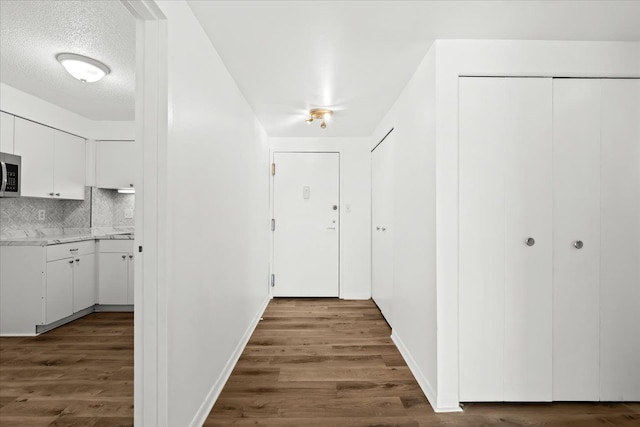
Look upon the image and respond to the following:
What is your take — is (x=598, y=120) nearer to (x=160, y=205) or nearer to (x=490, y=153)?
(x=490, y=153)

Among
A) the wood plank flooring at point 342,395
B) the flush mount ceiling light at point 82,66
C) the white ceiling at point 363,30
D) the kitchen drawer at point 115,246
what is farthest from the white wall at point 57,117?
the wood plank flooring at point 342,395

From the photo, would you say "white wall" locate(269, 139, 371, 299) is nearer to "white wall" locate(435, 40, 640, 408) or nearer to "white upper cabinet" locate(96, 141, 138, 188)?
"white upper cabinet" locate(96, 141, 138, 188)

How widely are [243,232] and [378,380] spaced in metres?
1.62

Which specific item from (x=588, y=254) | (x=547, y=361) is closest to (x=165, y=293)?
(x=547, y=361)

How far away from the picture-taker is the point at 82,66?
2338 millimetres

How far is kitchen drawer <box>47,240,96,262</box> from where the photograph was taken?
3.14 m

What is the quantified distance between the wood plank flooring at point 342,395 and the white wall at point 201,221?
0.22 metres

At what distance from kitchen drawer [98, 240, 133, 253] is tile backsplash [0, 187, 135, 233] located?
51cm

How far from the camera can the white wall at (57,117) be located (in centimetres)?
297

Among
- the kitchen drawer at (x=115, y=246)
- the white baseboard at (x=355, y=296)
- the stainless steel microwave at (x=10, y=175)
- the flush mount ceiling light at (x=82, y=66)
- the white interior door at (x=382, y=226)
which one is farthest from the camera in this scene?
the white baseboard at (x=355, y=296)

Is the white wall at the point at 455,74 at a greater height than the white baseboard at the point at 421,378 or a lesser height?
greater

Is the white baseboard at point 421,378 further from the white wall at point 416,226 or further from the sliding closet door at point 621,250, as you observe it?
the sliding closet door at point 621,250

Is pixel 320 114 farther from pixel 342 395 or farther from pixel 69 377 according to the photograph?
pixel 69 377

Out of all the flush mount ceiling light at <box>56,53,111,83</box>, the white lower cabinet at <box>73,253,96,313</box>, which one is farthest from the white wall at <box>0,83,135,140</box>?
the white lower cabinet at <box>73,253,96,313</box>
